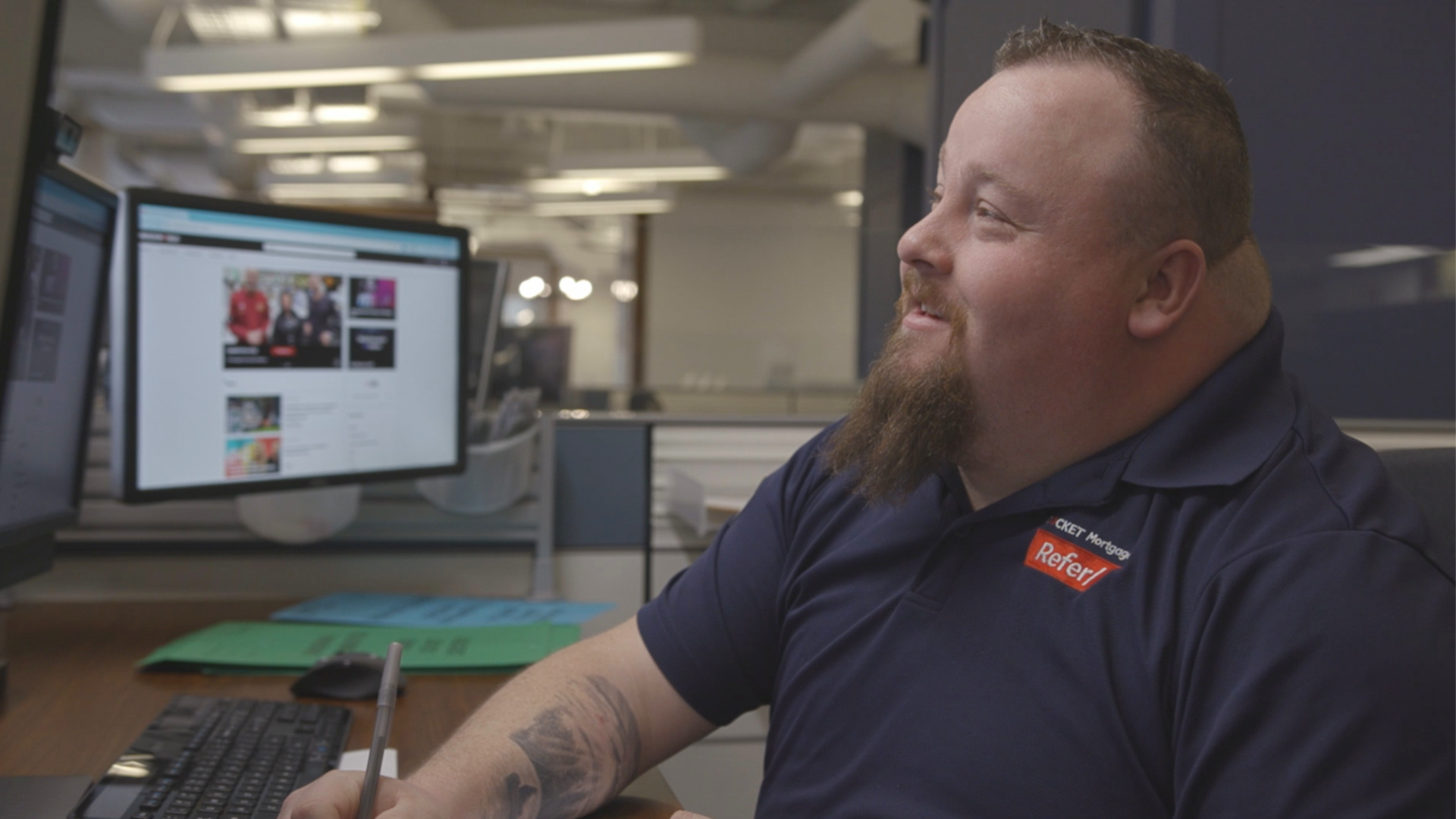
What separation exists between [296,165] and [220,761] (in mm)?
9030

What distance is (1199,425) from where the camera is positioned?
80cm

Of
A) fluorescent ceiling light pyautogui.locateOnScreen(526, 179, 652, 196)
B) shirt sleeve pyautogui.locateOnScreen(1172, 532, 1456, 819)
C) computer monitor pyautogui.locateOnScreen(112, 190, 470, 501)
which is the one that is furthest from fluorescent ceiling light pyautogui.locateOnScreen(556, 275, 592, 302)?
fluorescent ceiling light pyautogui.locateOnScreen(526, 179, 652, 196)

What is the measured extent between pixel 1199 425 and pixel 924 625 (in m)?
0.25

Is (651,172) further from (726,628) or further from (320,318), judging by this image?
(726,628)

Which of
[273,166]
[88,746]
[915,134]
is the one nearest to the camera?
[88,746]

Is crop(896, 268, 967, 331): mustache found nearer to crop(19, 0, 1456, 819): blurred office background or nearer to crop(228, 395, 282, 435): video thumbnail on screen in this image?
crop(19, 0, 1456, 819): blurred office background

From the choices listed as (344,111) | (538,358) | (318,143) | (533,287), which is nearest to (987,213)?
(533,287)

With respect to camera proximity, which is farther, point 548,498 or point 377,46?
point 377,46

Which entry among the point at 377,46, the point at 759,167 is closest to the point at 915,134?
the point at 759,167

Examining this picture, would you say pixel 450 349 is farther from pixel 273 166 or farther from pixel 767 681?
pixel 273 166

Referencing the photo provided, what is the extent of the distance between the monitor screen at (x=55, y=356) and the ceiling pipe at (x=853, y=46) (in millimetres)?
4006

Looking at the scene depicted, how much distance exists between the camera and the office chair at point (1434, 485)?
90 centimetres

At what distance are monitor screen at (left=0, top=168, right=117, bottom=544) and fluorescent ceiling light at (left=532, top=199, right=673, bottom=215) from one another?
7473 mm

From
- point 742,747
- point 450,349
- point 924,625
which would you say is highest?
point 450,349
